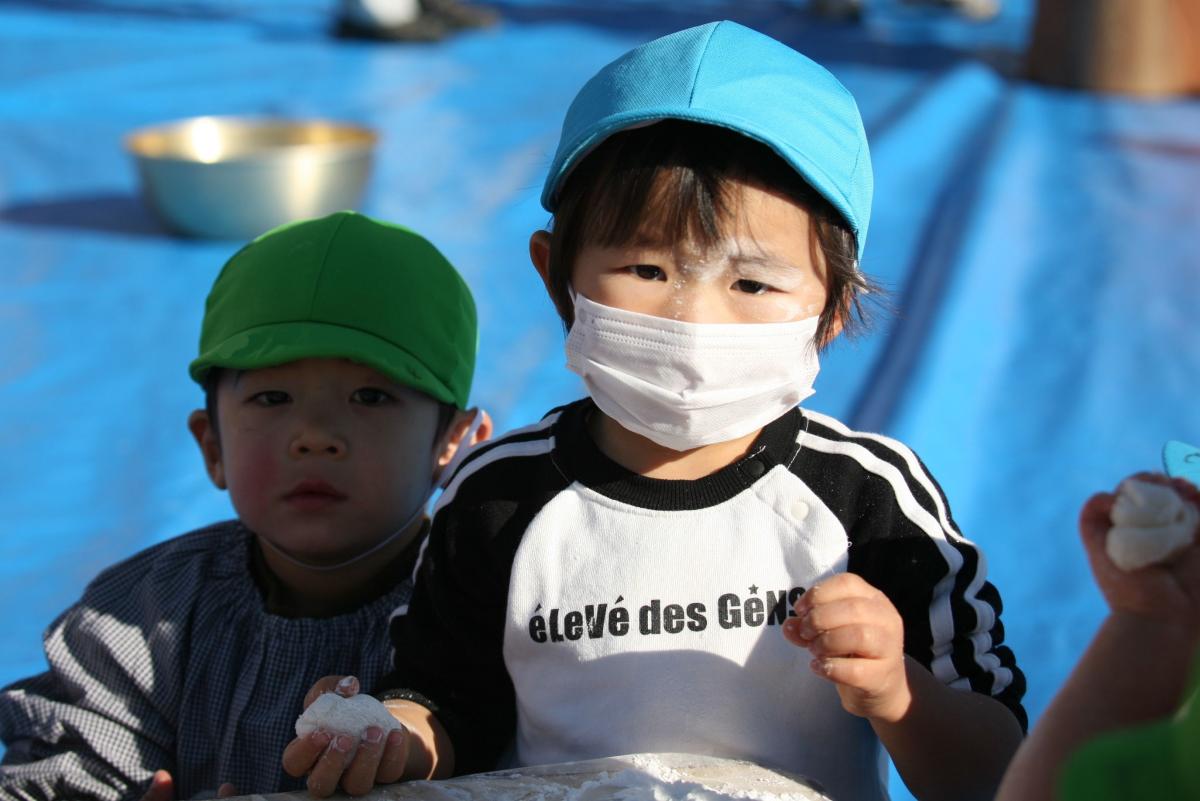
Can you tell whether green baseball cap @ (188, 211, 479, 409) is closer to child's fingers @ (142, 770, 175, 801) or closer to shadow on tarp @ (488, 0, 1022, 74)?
child's fingers @ (142, 770, 175, 801)

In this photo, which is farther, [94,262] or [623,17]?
[623,17]

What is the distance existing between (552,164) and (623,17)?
6219mm

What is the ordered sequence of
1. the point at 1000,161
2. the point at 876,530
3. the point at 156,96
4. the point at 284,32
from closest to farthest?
the point at 876,530, the point at 1000,161, the point at 156,96, the point at 284,32

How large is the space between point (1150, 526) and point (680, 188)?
468 millimetres

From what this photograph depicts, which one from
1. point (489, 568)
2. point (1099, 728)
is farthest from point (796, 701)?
point (1099, 728)

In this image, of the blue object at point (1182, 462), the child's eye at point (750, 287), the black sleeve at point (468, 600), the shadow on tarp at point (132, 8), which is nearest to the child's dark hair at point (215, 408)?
the black sleeve at point (468, 600)

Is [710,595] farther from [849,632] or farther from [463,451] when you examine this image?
[463,451]

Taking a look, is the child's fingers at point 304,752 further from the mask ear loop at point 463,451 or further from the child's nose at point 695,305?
the child's nose at point 695,305

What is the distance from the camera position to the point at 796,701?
112 cm

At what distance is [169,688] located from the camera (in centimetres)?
138

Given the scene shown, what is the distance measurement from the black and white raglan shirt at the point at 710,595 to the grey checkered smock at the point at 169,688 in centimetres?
23

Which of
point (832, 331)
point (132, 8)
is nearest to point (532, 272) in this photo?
point (832, 331)

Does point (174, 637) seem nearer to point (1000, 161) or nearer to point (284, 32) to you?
point (1000, 161)

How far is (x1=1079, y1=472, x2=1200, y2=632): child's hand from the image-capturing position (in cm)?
73
